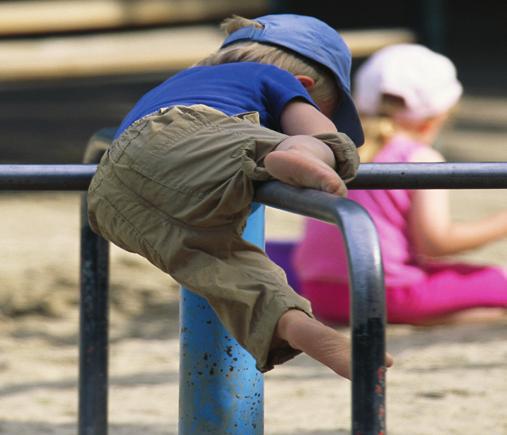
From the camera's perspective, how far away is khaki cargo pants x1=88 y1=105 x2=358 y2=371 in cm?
146

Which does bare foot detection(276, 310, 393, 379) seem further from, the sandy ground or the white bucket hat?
the white bucket hat

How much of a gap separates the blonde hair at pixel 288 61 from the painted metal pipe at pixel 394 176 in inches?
7.3

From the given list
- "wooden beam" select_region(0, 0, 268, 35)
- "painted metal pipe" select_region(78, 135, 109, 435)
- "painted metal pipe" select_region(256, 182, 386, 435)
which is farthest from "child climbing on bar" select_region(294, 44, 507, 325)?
"wooden beam" select_region(0, 0, 268, 35)

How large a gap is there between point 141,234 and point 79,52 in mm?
3625

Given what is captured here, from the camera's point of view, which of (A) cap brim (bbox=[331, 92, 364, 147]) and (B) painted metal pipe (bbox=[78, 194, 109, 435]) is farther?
(B) painted metal pipe (bbox=[78, 194, 109, 435])

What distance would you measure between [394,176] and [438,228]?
61.9 inches

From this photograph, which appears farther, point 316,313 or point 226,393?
point 316,313

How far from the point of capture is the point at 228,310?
4.91 ft

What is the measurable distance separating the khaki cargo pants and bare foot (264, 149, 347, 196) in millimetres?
58

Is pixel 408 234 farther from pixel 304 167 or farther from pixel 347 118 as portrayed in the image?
pixel 304 167

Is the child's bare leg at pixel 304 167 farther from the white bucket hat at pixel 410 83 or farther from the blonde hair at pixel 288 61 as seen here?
the white bucket hat at pixel 410 83

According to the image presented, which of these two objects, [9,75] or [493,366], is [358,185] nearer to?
[493,366]

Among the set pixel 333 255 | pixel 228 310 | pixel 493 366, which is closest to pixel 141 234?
pixel 228 310

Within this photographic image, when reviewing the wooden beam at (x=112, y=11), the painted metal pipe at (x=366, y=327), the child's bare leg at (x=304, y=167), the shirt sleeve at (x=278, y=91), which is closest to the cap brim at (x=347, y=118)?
the shirt sleeve at (x=278, y=91)
